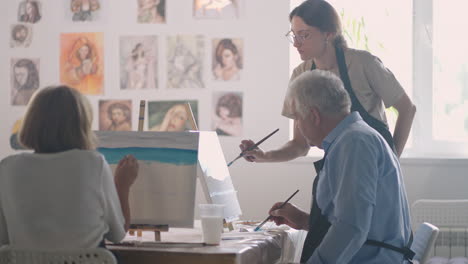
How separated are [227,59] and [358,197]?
7.50 feet

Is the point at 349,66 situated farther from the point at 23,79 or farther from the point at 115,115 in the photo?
the point at 23,79

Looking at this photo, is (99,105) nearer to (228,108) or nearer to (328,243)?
(228,108)

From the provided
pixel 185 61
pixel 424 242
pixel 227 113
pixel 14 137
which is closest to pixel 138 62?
pixel 185 61

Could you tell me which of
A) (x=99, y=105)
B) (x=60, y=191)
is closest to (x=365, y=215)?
(x=60, y=191)

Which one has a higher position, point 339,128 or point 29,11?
point 29,11

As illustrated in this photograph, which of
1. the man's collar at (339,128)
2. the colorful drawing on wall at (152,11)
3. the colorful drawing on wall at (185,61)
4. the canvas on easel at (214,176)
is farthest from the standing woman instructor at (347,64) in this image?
the colorful drawing on wall at (152,11)

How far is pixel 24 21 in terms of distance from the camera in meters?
4.14

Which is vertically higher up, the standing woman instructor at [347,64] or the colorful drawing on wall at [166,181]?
the standing woman instructor at [347,64]

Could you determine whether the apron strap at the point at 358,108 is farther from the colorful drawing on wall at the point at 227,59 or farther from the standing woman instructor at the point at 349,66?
the colorful drawing on wall at the point at 227,59

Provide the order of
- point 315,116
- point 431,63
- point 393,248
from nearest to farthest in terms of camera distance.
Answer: point 393,248
point 315,116
point 431,63

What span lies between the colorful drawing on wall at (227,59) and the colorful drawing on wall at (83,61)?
690 millimetres

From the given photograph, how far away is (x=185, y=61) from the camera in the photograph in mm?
3957

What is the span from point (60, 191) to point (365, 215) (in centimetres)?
77

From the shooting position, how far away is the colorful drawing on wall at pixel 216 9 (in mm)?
3898
